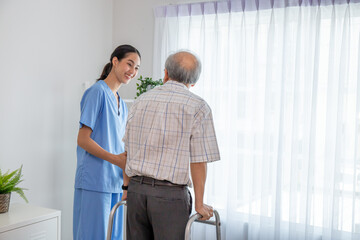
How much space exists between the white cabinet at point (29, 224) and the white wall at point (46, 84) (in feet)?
1.13

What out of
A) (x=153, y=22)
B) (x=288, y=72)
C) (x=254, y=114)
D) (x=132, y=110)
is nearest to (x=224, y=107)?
(x=254, y=114)

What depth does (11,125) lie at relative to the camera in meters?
2.46

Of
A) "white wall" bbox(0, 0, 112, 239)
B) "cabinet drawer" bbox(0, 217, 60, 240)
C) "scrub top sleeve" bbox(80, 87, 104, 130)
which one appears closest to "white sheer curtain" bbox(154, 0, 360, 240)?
"white wall" bbox(0, 0, 112, 239)

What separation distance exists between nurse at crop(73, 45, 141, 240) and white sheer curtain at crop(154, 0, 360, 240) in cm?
78

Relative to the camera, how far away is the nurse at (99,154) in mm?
2174

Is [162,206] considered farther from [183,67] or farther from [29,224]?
[29,224]

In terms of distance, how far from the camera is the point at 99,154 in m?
2.15

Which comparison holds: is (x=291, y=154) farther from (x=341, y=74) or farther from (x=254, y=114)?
(x=341, y=74)

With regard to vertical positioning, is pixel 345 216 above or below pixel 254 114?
below

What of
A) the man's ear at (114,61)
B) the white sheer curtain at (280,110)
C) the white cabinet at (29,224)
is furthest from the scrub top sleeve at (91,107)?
the white sheer curtain at (280,110)

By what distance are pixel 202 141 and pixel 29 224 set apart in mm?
1064

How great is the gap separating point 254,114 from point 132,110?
4.02 feet

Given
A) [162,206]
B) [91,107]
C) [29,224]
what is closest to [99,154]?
[91,107]

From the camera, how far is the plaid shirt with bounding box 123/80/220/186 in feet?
5.24
